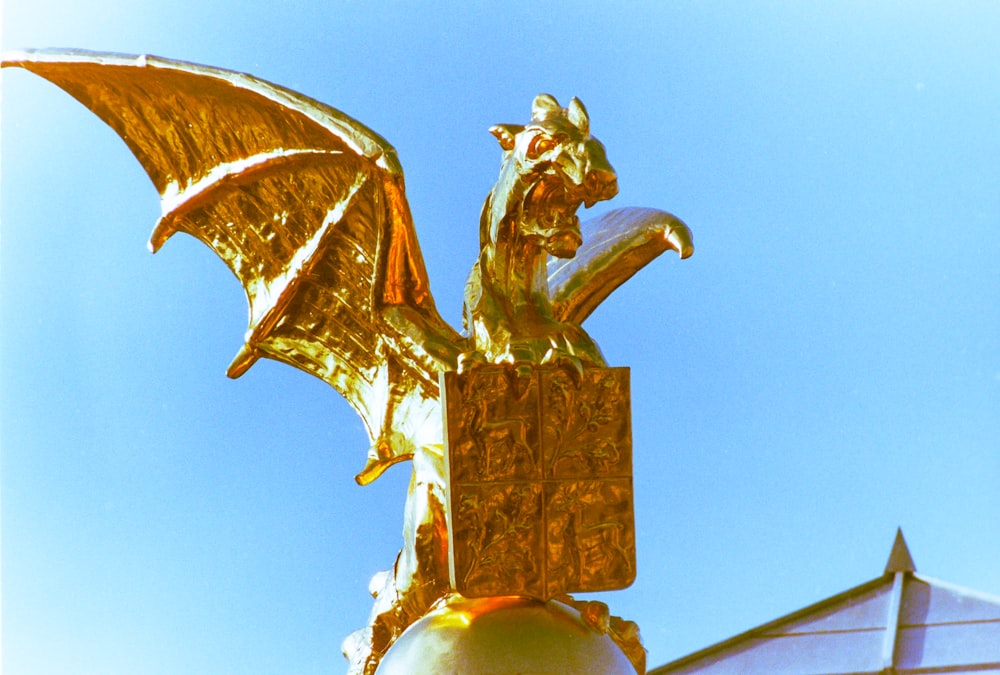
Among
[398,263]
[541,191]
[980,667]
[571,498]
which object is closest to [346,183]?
[398,263]

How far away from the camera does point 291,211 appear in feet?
3.81

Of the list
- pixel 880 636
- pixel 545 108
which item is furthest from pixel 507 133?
pixel 880 636

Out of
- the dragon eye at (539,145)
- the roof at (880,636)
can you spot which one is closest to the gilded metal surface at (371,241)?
the dragon eye at (539,145)

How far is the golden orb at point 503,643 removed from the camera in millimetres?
948

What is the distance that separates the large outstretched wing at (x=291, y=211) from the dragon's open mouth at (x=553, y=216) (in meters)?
0.11

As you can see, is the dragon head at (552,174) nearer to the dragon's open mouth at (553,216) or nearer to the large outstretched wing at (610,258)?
the dragon's open mouth at (553,216)

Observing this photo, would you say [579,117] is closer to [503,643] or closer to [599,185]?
[599,185]

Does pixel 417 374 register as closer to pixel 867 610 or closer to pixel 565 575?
pixel 565 575

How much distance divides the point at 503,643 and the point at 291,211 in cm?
39

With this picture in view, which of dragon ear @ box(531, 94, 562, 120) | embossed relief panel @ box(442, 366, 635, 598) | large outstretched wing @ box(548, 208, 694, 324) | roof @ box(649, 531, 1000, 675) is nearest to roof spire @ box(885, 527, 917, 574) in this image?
roof @ box(649, 531, 1000, 675)

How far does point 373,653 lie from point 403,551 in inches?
3.2

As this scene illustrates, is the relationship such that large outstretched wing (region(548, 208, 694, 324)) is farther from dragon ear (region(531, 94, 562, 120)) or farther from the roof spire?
the roof spire

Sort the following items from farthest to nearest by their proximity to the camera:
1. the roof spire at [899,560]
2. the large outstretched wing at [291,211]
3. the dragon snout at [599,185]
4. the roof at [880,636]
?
the roof spire at [899,560] < the roof at [880,636] < the large outstretched wing at [291,211] < the dragon snout at [599,185]

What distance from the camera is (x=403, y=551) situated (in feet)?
3.54
